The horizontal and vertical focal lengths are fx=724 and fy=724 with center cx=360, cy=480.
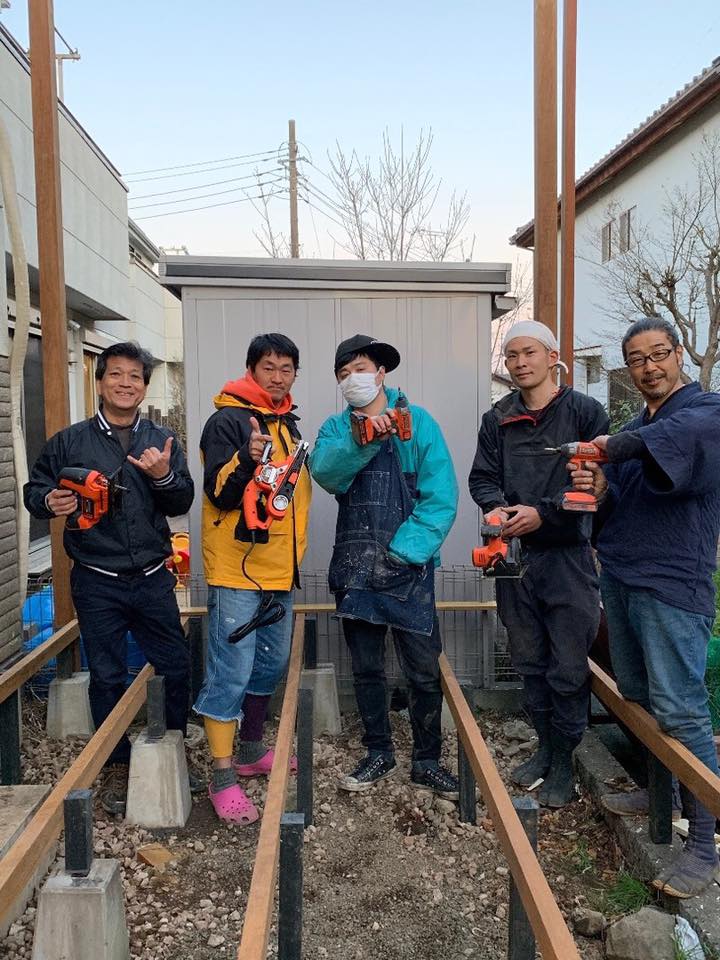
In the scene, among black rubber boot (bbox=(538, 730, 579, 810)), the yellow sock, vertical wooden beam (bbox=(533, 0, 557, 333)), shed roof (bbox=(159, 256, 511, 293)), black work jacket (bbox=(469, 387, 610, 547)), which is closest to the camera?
black work jacket (bbox=(469, 387, 610, 547))

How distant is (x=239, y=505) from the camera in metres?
2.87

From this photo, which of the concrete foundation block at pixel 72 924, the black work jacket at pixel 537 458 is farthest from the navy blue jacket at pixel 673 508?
the concrete foundation block at pixel 72 924

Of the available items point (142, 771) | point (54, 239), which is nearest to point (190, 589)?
point (142, 771)

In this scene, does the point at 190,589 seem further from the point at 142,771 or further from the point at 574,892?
the point at 574,892

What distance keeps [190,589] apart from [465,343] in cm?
214

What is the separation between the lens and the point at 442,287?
411cm

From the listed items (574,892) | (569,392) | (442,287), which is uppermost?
(442,287)

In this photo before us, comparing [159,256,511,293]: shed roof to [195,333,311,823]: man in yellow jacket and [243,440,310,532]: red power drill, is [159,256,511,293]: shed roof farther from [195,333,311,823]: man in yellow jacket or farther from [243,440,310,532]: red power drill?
[243,440,310,532]: red power drill

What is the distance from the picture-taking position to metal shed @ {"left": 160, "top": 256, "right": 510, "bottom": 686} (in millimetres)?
4055

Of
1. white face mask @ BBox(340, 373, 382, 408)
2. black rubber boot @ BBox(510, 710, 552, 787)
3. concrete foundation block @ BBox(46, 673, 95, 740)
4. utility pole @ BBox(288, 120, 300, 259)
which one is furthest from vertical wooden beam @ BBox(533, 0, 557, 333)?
utility pole @ BBox(288, 120, 300, 259)

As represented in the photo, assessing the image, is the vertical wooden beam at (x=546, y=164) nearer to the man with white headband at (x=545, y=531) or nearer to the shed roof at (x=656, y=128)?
the man with white headband at (x=545, y=531)

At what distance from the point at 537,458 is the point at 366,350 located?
2.70 ft

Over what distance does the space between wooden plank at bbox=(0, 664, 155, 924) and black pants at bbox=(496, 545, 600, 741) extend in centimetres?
163

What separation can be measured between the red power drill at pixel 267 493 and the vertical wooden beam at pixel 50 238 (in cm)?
170
